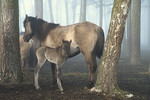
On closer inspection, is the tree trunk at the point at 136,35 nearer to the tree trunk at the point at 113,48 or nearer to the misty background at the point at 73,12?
the tree trunk at the point at 113,48

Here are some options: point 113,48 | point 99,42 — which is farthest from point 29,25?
point 113,48

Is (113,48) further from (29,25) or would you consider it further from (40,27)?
(29,25)

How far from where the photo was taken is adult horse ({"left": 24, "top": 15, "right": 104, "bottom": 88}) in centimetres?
659

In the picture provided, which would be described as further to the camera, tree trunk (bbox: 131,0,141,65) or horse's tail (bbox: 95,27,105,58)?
tree trunk (bbox: 131,0,141,65)

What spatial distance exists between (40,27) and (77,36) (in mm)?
1857

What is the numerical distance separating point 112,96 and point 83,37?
239cm

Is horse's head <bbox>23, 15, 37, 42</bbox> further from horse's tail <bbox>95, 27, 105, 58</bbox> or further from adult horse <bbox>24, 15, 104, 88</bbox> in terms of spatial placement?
horse's tail <bbox>95, 27, 105, 58</bbox>

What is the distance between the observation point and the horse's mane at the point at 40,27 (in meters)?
7.51

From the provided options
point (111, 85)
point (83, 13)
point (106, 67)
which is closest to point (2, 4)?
point (106, 67)

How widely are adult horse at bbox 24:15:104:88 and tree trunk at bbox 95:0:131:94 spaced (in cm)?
90

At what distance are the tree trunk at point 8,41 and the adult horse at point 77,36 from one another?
1483 mm

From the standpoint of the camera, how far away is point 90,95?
218 inches

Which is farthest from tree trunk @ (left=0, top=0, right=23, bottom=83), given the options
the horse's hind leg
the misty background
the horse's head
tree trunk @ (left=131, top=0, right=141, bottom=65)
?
the misty background

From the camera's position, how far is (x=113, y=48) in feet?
18.2
